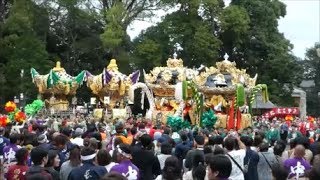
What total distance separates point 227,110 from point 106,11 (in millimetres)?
Answer: 19067

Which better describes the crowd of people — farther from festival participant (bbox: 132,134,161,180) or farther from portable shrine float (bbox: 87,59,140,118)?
portable shrine float (bbox: 87,59,140,118)

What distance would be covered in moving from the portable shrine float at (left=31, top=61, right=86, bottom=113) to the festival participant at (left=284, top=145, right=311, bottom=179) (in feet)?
99.0

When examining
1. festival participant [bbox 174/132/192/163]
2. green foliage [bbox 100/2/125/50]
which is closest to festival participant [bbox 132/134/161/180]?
festival participant [bbox 174/132/192/163]

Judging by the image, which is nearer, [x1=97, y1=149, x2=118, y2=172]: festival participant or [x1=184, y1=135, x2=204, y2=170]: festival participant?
[x1=97, y1=149, x2=118, y2=172]: festival participant

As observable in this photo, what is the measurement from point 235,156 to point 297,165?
3.10 ft

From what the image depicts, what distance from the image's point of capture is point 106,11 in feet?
154

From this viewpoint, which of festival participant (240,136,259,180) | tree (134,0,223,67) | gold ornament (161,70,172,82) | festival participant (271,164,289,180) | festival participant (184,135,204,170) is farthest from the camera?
tree (134,0,223,67)

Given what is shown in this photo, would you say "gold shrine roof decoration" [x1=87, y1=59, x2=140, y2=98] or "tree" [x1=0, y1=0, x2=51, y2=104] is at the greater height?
"tree" [x1=0, y1=0, x2=51, y2=104]

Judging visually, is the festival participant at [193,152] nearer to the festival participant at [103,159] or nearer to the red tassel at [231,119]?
the festival participant at [103,159]

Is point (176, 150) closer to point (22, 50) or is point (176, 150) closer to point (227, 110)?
point (227, 110)

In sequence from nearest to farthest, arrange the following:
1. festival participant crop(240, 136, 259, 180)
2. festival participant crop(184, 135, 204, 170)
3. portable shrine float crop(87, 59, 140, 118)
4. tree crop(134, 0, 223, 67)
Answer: festival participant crop(184, 135, 204, 170)
festival participant crop(240, 136, 259, 180)
portable shrine float crop(87, 59, 140, 118)
tree crop(134, 0, 223, 67)

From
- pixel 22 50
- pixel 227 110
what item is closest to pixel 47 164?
pixel 227 110

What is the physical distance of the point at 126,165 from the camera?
802cm

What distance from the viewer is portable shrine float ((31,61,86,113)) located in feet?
127
